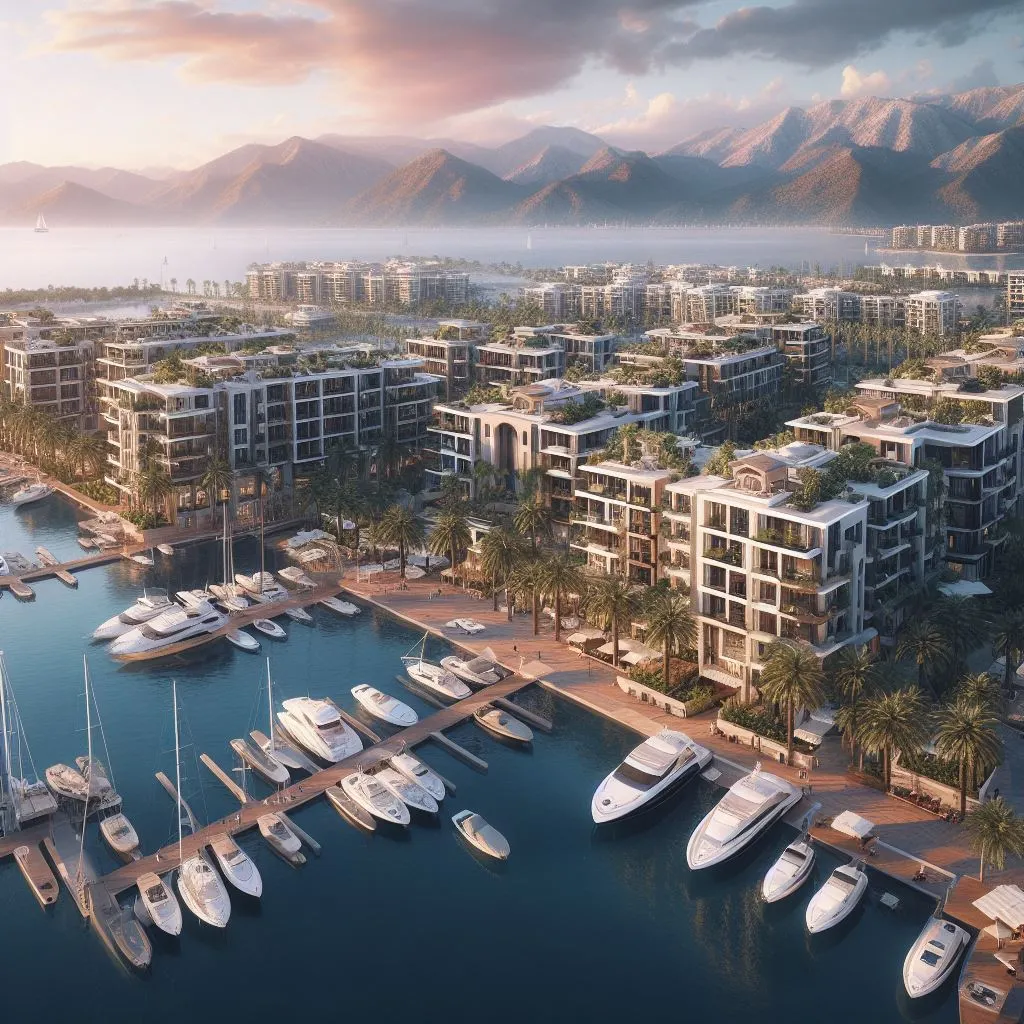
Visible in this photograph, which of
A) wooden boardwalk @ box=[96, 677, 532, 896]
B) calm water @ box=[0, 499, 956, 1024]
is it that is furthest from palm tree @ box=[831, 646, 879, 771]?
wooden boardwalk @ box=[96, 677, 532, 896]

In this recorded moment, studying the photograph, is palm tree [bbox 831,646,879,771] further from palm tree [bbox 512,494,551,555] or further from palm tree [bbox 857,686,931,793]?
palm tree [bbox 512,494,551,555]

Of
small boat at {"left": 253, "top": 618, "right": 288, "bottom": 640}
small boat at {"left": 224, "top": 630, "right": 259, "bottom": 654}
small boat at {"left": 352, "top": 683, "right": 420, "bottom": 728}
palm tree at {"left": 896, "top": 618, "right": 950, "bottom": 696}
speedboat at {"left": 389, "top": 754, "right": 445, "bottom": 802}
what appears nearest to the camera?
speedboat at {"left": 389, "top": 754, "right": 445, "bottom": 802}

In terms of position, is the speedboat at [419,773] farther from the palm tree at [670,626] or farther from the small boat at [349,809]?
the palm tree at [670,626]

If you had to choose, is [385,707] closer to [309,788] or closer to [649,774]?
[309,788]

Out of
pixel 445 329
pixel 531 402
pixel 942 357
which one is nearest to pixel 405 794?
pixel 531 402

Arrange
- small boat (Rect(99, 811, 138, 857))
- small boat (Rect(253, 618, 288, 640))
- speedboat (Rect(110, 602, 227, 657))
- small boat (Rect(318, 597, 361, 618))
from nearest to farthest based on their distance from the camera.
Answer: small boat (Rect(99, 811, 138, 857))
speedboat (Rect(110, 602, 227, 657))
small boat (Rect(253, 618, 288, 640))
small boat (Rect(318, 597, 361, 618))

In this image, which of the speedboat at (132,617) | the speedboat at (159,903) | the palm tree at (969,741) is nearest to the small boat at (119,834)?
the speedboat at (159,903)
